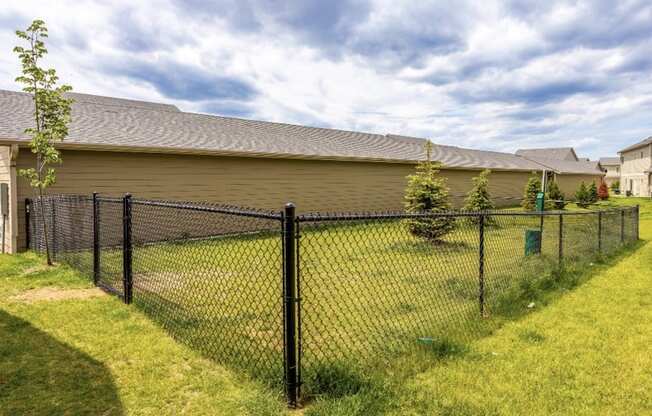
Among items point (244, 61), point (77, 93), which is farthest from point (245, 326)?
point (77, 93)

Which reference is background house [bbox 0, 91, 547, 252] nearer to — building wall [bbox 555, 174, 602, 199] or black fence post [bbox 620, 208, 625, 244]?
black fence post [bbox 620, 208, 625, 244]

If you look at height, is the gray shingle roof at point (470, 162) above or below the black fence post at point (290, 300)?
above

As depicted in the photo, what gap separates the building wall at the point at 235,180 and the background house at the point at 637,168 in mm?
38558

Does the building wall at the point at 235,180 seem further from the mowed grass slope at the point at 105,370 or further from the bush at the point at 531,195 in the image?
the bush at the point at 531,195

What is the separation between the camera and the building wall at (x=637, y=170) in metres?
42.6

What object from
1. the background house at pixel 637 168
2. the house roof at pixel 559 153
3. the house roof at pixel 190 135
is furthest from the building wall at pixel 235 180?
the house roof at pixel 559 153

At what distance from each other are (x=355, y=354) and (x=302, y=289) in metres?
2.25

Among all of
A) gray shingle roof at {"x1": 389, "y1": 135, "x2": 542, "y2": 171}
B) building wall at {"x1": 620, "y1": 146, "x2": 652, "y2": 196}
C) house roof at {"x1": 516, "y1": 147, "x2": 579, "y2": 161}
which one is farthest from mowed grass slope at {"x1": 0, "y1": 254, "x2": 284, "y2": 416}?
house roof at {"x1": 516, "y1": 147, "x2": 579, "y2": 161}

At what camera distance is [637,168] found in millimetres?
45750

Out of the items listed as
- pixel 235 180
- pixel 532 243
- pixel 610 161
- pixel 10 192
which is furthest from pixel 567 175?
pixel 610 161

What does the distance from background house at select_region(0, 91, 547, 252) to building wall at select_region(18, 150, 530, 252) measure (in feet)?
0.08

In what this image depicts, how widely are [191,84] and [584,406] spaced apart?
21.1 metres

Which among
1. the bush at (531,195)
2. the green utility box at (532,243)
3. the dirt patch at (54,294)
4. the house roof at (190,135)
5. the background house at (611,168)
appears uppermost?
the background house at (611,168)

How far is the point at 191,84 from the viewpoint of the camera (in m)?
20.3
